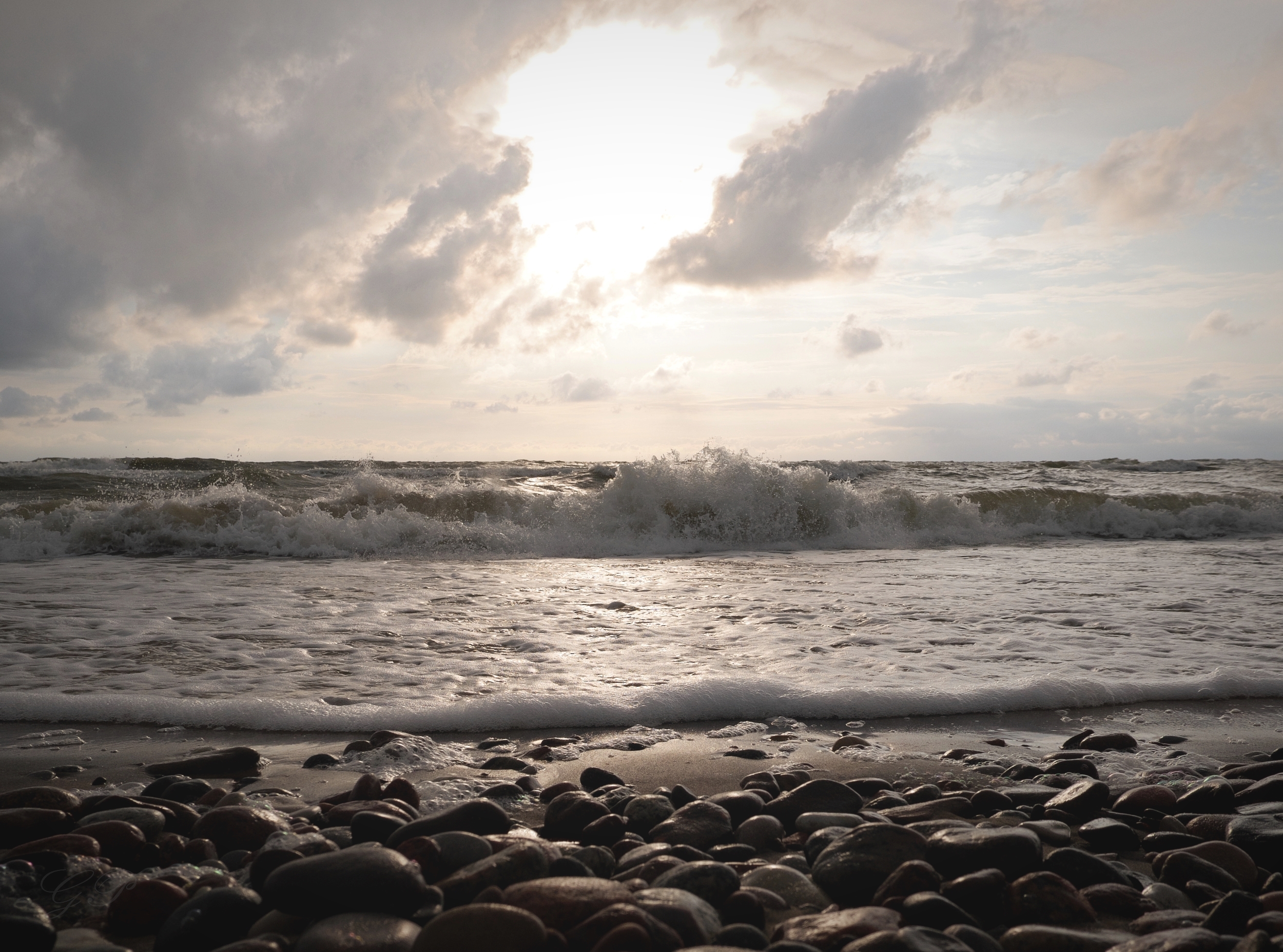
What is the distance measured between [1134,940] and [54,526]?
12205 mm

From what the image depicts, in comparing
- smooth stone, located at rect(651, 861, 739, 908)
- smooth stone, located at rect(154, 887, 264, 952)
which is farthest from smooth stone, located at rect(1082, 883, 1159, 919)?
smooth stone, located at rect(154, 887, 264, 952)

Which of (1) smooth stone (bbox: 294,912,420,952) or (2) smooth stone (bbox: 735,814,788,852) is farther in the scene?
(2) smooth stone (bbox: 735,814,788,852)

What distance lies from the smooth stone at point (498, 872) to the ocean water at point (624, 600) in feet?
5.22

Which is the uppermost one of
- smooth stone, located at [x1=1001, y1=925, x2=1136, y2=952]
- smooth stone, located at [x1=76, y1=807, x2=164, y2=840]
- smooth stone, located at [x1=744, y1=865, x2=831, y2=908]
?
smooth stone, located at [x1=76, y1=807, x2=164, y2=840]

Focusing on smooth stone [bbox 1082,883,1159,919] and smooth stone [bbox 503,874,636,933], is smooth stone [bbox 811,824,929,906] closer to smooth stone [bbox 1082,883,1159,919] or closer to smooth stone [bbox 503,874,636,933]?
smooth stone [bbox 1082,883,1159,919]

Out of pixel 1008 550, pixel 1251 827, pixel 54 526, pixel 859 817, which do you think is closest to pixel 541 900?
pixel 859 817

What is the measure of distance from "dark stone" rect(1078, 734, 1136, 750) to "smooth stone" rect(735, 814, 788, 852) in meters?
1.69

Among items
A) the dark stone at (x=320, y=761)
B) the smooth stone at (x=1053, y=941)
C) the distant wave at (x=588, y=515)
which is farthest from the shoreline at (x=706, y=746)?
the distant wave at (x=588, y=515)

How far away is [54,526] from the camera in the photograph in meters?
10.1

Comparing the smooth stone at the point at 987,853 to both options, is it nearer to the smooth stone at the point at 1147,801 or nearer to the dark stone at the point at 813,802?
the dark stone at the point at 813,802

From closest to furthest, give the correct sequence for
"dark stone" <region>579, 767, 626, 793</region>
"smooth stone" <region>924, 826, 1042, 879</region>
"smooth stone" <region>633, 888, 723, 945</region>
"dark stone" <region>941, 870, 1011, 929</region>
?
"smooth stone" <region>633, 888, 723, 945</region>
"dark stone" <region>941, 870, 1011, 929</region>
"smooth stone" <region>924, 826, 1042, 879</region>
"dark stone" <region>579, 767, 626, 793</region>

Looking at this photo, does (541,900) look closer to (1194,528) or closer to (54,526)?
(54,526)

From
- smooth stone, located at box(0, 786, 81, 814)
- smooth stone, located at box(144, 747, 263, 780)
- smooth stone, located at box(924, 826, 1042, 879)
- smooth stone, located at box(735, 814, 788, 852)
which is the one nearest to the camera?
smooth stone, located at box(924, 826, 1042, 879)

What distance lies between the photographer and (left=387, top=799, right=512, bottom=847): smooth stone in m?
2.20
